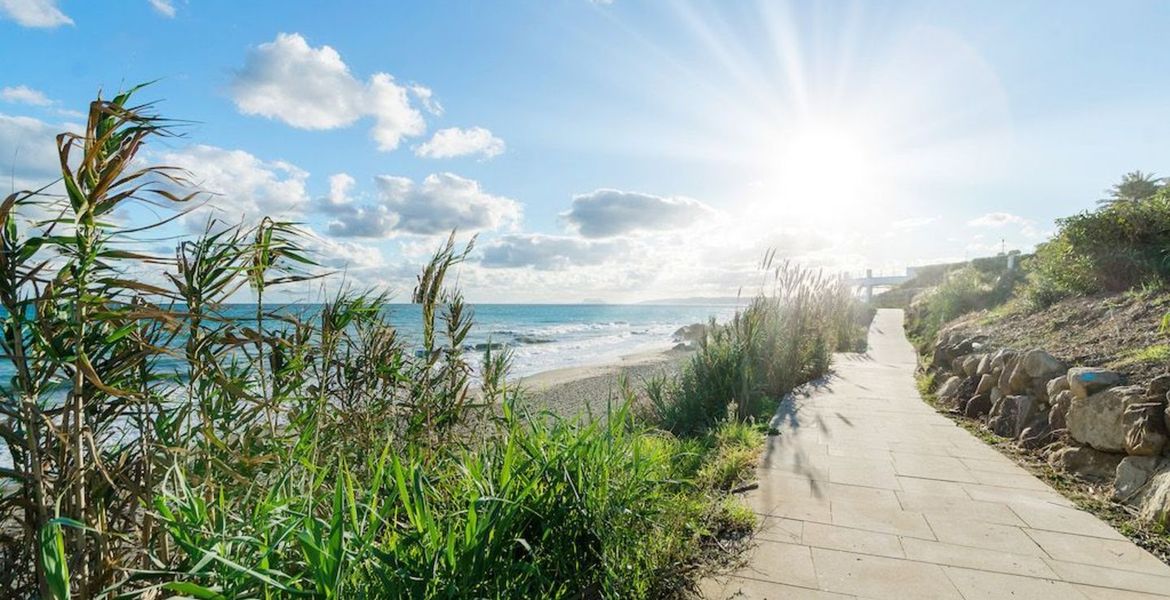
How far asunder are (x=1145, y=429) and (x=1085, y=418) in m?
0.46

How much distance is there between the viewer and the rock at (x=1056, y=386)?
4629 millimetres

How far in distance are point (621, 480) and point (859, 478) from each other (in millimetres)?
2589

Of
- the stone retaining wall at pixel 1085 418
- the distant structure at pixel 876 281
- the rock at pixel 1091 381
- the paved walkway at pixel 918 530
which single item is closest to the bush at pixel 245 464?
the paved walkway at pixel 918 530

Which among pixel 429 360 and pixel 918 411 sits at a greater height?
→ pixel 429 360

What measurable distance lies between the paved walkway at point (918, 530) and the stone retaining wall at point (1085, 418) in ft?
1.07

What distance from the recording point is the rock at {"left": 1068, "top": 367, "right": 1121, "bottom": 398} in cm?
421

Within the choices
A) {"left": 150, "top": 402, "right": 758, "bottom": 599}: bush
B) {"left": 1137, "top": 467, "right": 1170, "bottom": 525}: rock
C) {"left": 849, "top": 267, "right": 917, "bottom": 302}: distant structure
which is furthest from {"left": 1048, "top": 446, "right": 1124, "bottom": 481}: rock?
{"left": 849, "top": 267, "right": 917, "bottom": 302}: distant structure

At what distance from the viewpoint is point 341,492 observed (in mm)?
1680

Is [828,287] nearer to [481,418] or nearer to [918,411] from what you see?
[918,411]

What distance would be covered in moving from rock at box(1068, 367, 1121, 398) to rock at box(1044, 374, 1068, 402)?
25 cm

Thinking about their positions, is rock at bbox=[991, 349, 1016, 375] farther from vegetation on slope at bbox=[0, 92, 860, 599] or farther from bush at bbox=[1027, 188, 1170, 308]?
vegetation on slope at bbox=[0, 92, 860, 599]

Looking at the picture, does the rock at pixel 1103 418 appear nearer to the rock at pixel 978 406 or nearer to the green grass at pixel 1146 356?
the green grass at pixel 1146 356

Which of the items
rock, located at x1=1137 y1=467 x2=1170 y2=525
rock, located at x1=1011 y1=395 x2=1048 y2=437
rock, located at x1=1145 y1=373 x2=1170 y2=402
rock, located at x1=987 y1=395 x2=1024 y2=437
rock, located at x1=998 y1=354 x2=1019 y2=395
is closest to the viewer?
rock, located at x1=1137 y1=467 x2=1170 y2=525

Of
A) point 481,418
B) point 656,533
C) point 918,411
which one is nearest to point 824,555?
point 656,533
